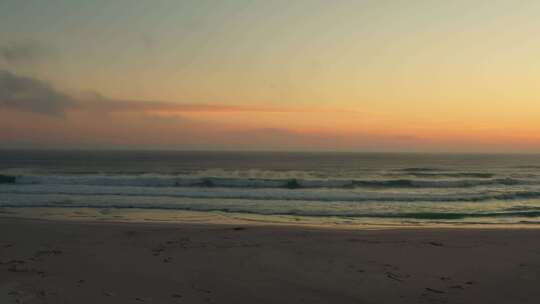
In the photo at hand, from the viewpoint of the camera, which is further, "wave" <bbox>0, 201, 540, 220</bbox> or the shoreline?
"wave" <bbox>0, 201, 540, 220</bbox>

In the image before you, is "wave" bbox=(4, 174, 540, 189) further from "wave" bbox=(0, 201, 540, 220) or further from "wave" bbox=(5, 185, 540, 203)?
"wave" bbox=(0, 201, 540, 220)

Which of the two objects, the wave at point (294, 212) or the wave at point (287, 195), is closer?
the wave at point (294, 212)

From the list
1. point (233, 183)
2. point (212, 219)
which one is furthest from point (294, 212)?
point (233, 183)

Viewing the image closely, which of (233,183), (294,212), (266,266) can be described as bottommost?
(294,212)

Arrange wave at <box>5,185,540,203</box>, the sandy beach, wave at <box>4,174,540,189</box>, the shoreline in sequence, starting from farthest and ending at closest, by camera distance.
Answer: wave at <box>4,174,540,189</box> → wave at <box>5,185,540,203</box> → the shoreline → the sandy beach

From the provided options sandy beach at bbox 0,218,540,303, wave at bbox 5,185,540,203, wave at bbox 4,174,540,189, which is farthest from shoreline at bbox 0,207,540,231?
wave at bbox 4,174,540,189

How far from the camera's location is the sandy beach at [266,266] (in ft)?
17.9

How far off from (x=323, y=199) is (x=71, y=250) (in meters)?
14.1

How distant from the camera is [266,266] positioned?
700 cm

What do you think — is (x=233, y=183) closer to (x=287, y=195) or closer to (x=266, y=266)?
(x=287, y=195)

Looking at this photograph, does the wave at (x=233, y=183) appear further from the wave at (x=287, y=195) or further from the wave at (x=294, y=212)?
the wave at (x=294, y=212)

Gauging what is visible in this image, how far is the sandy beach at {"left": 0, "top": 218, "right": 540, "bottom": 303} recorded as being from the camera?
17.9ft

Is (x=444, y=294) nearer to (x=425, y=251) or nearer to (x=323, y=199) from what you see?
(x=425, y=251)

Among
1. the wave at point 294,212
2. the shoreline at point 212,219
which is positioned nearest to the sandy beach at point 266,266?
the shoreline at point 212,219
